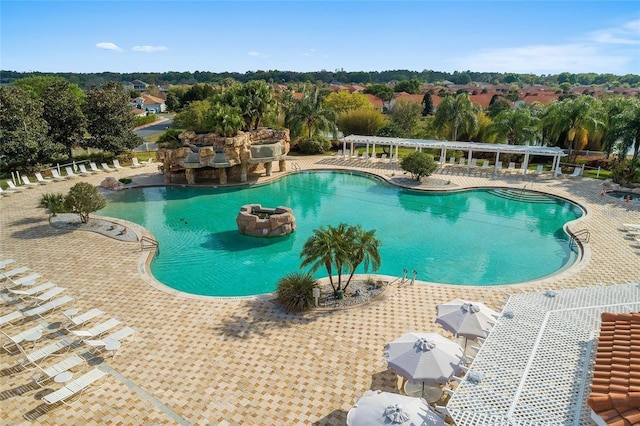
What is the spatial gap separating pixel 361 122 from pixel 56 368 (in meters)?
40.7

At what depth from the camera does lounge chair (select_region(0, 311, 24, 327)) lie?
12.6 meters

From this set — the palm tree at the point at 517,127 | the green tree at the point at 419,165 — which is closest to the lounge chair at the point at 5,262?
the green tree at the point at 419,165

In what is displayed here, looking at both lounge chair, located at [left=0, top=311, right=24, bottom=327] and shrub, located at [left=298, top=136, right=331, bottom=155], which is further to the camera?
shrub, located at [left=298, top=136, right=331, bottom=155]

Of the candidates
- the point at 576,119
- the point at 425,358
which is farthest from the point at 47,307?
the point at 576,119

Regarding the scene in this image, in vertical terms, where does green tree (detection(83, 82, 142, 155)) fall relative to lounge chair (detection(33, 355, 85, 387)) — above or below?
above

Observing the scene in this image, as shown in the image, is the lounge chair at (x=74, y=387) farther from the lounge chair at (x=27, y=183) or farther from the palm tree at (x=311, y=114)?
the palm tree at (x=311, y=114)

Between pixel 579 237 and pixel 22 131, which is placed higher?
pixel 22 131

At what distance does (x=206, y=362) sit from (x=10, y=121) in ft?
94.3

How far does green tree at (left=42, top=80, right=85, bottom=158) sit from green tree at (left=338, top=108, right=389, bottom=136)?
1037 inches

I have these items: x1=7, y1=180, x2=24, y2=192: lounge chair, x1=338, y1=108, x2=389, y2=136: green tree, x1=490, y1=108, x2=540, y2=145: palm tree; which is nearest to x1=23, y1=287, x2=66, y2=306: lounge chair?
x1=7, y1=180, x2=24, y2=192: lounge chair

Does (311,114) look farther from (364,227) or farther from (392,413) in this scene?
(392,413)

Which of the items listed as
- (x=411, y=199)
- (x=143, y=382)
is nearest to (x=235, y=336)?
(x=143, y=382)

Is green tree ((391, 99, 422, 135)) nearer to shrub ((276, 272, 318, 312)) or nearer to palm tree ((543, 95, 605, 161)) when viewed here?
palm tree ((543, 95, 605, 161))

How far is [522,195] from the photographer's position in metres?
28.7
